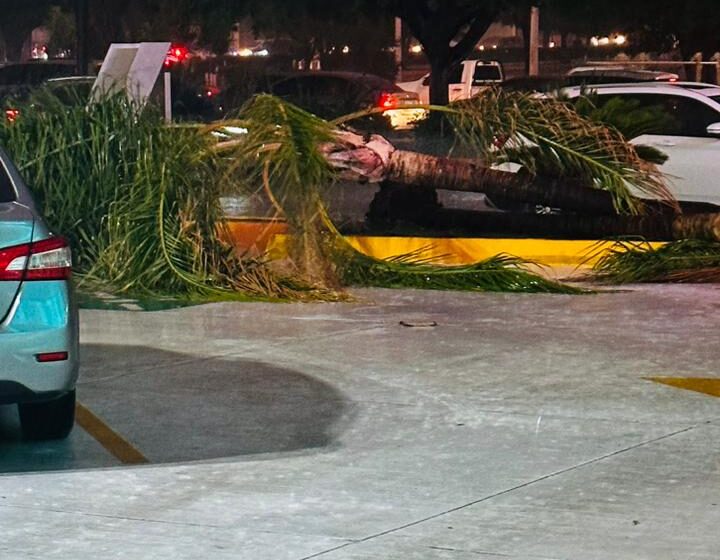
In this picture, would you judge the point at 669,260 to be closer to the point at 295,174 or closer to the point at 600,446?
the point at 295,174

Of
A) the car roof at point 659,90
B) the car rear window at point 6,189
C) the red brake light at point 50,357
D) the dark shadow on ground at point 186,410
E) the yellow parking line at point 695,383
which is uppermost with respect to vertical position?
the car rear window at point 6,189

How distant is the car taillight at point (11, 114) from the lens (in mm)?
13700

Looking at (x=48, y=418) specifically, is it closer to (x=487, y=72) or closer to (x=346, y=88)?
(x=346, y=88)

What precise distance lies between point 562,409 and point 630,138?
6732mm

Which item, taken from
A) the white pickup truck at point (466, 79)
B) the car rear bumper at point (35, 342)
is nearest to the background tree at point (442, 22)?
the white pickup truck at point (466, 79)

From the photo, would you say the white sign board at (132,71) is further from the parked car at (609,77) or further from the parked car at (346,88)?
the parked car at (346,88)

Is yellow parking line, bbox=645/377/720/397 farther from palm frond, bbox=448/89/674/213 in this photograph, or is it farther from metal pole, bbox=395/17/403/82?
metal pole, bbox=395/17/403/82

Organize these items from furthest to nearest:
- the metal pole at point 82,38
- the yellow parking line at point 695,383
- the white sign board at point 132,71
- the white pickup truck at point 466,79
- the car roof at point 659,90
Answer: the white pickup truck at point 466,79 < the metal pole at point 82,38 < the car roof at point 659,90 < the white sign board at point 132,71 < the yellow parking line at point 695,383

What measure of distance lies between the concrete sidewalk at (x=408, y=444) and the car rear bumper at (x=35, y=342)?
1.48ft

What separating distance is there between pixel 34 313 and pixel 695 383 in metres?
4.15

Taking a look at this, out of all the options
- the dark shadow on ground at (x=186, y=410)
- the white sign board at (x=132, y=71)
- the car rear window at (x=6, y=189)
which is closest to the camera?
the car rear window at (x=6, y=189)

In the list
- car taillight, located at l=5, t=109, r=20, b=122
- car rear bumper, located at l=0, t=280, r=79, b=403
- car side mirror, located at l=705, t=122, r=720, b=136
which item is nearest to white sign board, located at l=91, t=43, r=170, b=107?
car taillight, located at l=5, t=109, r=20, b=122

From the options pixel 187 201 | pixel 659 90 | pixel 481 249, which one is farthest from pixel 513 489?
pixel 659 90

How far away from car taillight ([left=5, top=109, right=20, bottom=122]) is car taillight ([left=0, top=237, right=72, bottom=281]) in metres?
6.91
